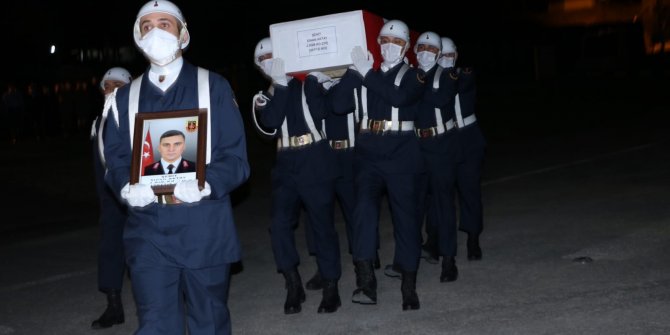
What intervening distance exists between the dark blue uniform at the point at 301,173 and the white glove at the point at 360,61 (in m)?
0.34

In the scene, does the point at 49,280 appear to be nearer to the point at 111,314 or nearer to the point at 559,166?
the point at 111,314

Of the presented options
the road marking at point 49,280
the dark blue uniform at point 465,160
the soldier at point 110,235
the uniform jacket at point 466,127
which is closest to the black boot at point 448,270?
the dark blue uniform at point 465,160

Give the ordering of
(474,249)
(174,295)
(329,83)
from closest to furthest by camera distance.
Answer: (174,295), (329,83), (474,249)

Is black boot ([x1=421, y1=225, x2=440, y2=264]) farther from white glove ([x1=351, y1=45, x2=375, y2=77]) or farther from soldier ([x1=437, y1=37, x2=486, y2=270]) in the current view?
white glove ([x1=351, y1=45, x2=375, y2=77])

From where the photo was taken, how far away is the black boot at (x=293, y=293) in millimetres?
7340

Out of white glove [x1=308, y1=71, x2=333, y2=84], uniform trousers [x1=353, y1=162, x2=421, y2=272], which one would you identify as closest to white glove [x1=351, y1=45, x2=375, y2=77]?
white glove [x1=308, y1=71, x2=333, y2=84]

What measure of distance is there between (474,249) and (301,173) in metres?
2.39

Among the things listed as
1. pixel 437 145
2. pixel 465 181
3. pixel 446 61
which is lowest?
pixel 465 181

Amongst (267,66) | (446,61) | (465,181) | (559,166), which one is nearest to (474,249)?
(465,181)

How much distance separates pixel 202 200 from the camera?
15.1 feet

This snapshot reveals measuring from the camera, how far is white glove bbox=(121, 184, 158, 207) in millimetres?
4438

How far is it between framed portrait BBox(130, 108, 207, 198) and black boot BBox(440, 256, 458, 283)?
4031 mm

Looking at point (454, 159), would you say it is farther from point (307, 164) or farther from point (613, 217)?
point (613, 217)

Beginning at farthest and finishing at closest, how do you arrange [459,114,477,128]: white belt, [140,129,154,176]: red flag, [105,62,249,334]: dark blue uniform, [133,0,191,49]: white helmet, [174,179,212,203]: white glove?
[459,114,477,128]: white belt → [133,0,191,49]: white helmet → [105,62,249,334]: dark blue uniform → [140,129,154,176]: red flag → [174,179,212,203]: white glove
